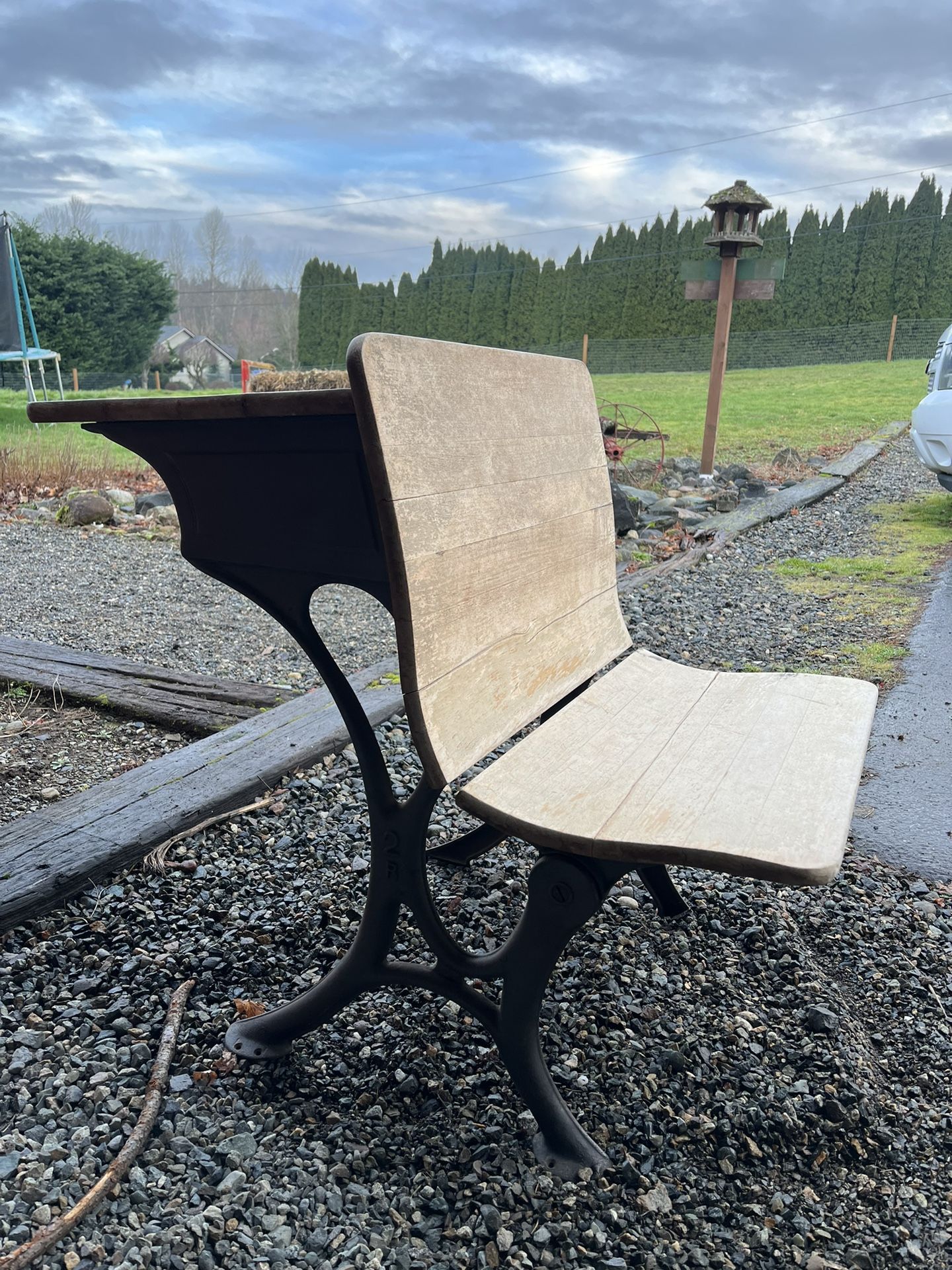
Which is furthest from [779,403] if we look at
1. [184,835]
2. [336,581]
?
[336,581]

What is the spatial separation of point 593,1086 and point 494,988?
1.40 feet

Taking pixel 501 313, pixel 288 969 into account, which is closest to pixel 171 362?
pixel 501 313

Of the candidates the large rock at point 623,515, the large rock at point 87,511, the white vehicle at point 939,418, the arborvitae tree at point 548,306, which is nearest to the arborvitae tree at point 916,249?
the arborvitae tree at point 548,306

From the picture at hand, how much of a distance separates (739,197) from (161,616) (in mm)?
7919

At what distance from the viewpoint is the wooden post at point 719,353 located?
10430mm

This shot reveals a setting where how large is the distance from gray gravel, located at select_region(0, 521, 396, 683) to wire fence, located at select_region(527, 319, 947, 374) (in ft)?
72.0

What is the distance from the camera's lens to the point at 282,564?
63.6 inches

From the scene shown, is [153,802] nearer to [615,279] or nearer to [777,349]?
[777,349]

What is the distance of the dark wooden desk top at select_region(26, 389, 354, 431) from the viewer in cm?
132

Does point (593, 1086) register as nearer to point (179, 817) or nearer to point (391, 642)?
point (179, 817)

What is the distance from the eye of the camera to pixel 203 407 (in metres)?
1.38

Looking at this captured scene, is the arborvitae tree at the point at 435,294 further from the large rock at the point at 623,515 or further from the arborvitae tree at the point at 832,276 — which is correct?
the large rock at the point at 623,515

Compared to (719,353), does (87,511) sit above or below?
below

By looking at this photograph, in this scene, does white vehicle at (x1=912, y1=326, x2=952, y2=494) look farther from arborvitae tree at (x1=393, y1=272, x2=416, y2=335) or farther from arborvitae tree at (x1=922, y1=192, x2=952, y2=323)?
arborvitae tree at (x1=393, y1=272, x2=416, y2=335)
